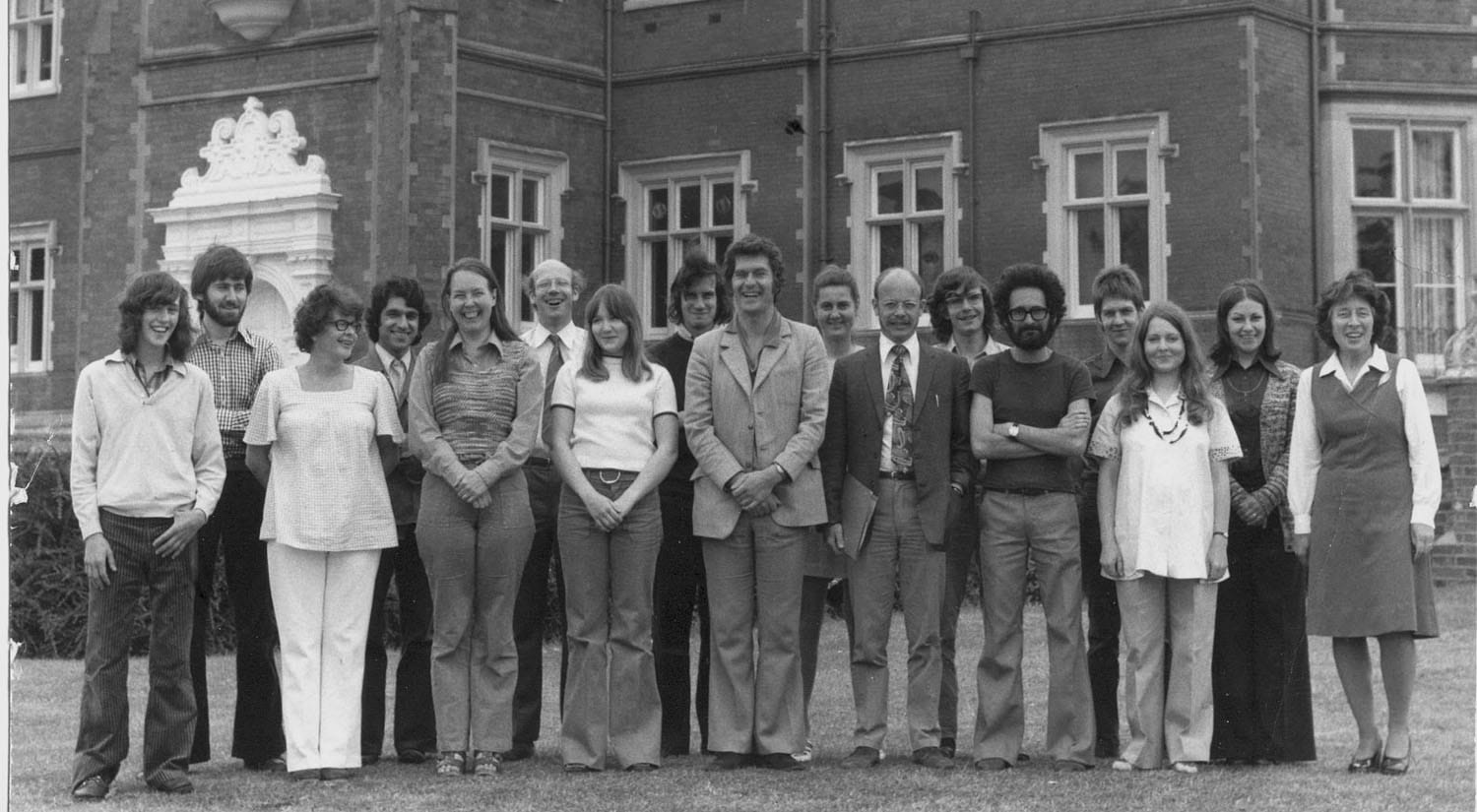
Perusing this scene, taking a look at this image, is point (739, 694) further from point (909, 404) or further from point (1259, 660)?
point (1259, 660)

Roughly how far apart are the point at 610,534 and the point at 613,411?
0.49 m

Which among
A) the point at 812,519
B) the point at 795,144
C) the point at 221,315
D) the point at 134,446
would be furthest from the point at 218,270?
the point at 795,144

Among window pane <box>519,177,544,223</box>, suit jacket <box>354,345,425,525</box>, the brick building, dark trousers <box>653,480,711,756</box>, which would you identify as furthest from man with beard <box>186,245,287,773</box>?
window pane <box>519,177,544,223</box>

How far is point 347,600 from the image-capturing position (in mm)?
7926

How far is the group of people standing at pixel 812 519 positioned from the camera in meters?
7.90

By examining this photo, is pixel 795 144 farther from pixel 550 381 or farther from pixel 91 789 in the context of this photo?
pixel 91 789

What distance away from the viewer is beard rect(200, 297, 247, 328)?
810 cm

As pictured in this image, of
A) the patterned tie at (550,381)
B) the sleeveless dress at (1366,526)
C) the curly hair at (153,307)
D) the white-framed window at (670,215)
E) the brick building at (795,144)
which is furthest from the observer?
the white-framed window at (670,215)

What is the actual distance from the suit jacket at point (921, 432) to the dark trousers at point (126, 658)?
2.53 metres

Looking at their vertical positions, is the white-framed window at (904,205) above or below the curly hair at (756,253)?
above

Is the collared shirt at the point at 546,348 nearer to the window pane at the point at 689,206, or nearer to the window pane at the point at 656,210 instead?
the window pane at the point at 689,206

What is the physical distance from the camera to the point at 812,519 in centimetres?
816

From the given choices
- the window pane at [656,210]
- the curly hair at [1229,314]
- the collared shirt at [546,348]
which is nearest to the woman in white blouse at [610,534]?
the collared shirt at [546,348]

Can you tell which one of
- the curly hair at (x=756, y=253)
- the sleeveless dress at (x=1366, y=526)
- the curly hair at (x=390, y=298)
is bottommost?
the sleeveless dress at (x=1366, y=526)
